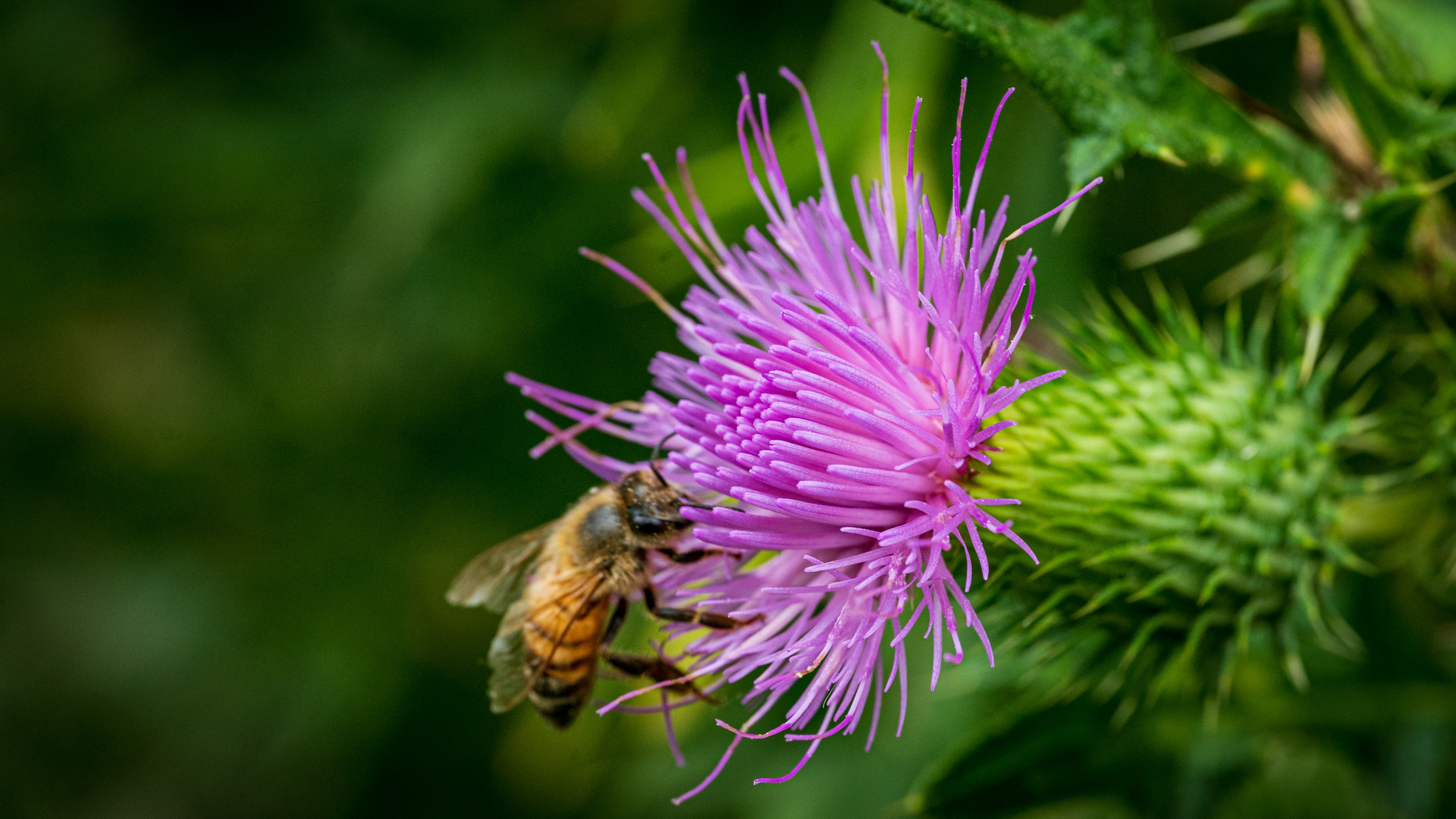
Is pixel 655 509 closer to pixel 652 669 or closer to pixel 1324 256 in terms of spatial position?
pixel 652 669

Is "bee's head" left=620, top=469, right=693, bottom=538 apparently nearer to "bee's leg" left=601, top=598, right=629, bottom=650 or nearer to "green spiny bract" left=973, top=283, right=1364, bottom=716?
"bee's leg" left=601, top=598, right=629, bottom=650

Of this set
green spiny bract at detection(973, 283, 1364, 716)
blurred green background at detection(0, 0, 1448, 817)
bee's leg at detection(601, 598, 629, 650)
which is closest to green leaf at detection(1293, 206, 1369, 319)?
green spiny bract at detection(973, 283, 1364, 716)

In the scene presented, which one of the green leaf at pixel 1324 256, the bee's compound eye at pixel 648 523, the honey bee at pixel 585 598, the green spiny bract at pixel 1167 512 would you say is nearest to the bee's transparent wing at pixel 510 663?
the honey bee at pixel 585 598

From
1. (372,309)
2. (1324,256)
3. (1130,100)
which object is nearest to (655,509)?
(1130,100)

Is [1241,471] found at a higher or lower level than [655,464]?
higher

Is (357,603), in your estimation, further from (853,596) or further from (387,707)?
(853,596)

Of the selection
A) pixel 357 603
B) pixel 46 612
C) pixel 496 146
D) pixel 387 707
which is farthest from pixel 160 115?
pixel 46 612
